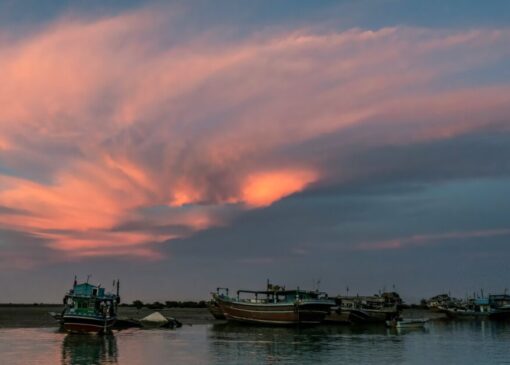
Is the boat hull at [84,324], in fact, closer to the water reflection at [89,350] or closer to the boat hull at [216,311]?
the water reflection at [89,350]

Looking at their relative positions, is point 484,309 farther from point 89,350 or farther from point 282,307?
point 89,350

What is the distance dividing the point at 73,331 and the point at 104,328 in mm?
3373

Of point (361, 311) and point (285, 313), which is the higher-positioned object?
point (285, 313)

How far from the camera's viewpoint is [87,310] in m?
64.1

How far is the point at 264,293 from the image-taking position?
3553 inches

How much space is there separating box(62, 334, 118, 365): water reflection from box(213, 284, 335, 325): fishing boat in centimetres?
2938

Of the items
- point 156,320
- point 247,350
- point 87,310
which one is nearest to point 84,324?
point 87,310

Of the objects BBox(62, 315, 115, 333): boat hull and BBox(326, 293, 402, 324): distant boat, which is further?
BBox(326, 293, 402, 324): distant boat

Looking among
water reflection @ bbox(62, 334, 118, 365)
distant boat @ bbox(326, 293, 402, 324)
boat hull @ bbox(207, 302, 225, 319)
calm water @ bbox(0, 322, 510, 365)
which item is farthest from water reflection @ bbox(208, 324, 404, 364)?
boat hull @ bbox(207, 302, 225, 319)

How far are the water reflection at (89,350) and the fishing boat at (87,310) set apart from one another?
5.89 ft

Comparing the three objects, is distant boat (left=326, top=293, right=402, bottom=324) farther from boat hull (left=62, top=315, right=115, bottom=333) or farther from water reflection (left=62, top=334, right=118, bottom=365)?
water reflection (left=62, top=334, right=118, bottom=365)

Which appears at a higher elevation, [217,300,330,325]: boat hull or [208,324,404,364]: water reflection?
[217,300,330,325]: boat hull

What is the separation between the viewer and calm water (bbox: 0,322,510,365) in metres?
41.2

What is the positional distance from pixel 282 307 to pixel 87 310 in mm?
30547
